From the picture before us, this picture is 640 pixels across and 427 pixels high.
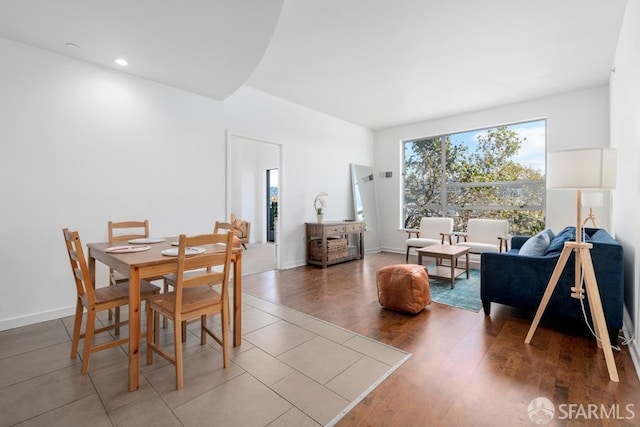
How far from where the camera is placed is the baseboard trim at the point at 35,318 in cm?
261

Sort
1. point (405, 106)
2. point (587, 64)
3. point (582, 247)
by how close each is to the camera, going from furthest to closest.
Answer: point (405, 106)
point (587, 64)
point (582, 247)

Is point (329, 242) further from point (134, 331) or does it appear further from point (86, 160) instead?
point (134, 331)

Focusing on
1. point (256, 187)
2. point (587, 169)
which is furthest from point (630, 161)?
point (256, 187)

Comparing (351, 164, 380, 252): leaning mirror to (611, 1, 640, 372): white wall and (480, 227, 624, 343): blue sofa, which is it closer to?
(480, 227, 624, 343): blue sofa

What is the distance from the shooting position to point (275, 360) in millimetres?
2098

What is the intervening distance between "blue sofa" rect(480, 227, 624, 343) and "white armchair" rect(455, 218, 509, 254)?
154 centimetres

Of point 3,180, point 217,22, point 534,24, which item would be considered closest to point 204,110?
point 217,22

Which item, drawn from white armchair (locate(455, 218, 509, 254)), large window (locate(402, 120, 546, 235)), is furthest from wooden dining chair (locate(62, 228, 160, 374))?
large window (locate(402, 120, 546, 235))

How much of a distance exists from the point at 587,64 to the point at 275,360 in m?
4.90

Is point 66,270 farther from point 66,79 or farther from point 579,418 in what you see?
point 579,418

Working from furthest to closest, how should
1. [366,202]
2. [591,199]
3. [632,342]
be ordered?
1. [366,202]
2. [591,199]
3. [632,342]

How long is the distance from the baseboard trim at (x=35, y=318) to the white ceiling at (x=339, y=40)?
247 centimetres

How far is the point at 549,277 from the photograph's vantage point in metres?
2.54

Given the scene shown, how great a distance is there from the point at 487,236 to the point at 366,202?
249 cm
